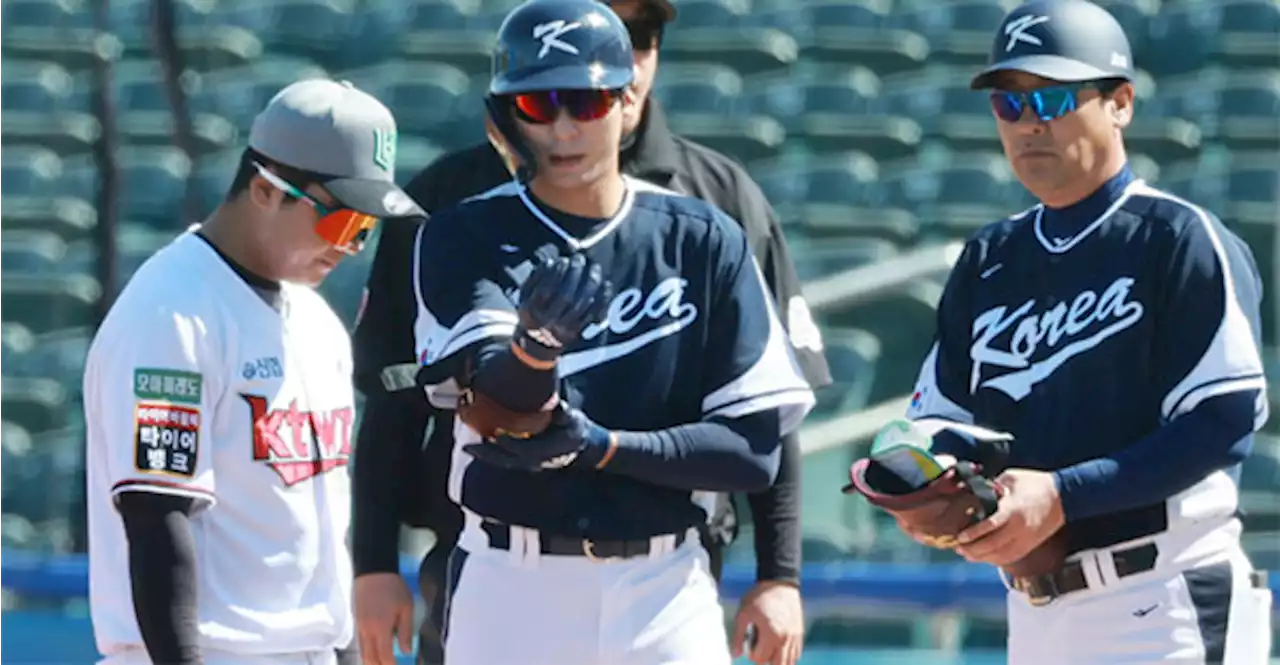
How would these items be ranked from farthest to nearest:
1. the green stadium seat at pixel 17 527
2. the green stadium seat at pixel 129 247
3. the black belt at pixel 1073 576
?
the green stadium seat at pixel 129 247, the green stadium seat at pixel 17 527, the black belt at pixel 1073 576

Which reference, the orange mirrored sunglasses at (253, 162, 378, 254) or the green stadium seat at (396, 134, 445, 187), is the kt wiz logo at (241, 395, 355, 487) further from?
the green stadium seat at (396, 134, 445, 187)

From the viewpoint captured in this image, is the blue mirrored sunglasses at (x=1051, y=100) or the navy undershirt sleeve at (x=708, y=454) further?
the blue mirrored sunglasses at (x=1051, y=100)

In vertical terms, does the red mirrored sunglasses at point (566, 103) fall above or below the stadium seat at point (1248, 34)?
above

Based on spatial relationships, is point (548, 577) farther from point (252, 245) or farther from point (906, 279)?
point (906, 279)

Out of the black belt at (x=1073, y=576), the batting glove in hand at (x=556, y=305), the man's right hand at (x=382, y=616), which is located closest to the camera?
the batting glove in hand at (x=556, y=305)

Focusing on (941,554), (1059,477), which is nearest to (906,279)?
(941,554)

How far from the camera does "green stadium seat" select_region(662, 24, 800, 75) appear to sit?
7.83 metres

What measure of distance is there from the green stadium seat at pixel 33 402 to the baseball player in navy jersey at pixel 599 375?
4.18 meters

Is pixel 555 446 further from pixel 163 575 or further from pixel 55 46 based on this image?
pixel 55 46

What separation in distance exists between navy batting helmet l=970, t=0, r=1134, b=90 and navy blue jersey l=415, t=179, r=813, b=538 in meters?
0.45

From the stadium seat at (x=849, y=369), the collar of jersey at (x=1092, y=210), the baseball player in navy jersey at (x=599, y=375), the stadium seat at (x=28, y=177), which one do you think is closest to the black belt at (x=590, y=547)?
the baseball player in navy jersey at (x=599, y=375)

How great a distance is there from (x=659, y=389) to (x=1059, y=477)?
50 centimetres

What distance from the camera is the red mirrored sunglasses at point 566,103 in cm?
256

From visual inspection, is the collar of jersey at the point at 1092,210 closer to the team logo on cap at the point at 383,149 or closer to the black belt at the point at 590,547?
the black belt at the point at 590,547
